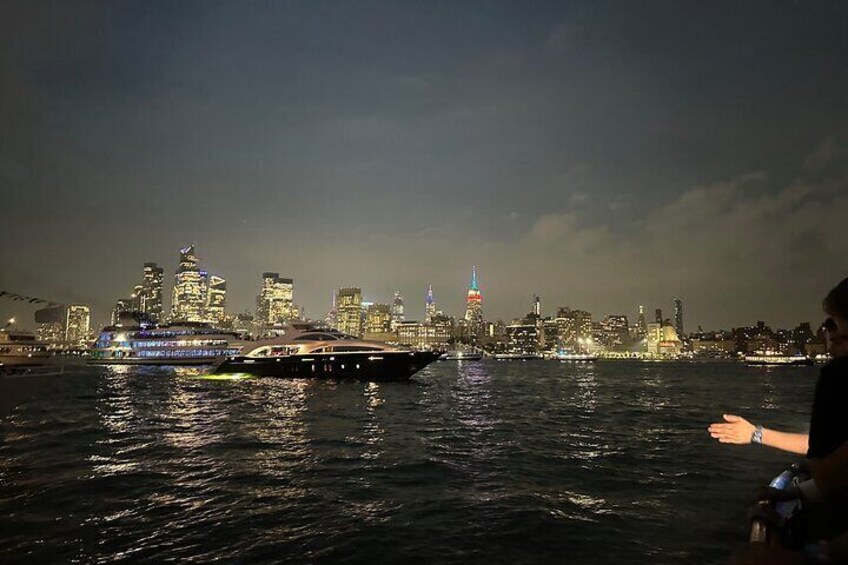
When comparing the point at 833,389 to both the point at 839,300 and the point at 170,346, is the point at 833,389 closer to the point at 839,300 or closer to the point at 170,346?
the point at 839,300

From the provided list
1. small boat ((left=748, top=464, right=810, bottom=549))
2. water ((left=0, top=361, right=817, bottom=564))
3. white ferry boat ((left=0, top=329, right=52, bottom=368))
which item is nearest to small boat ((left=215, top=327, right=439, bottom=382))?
white ferry boat ((left=0, top=329, right=52, bottom=368))

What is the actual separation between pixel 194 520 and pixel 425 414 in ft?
66.6

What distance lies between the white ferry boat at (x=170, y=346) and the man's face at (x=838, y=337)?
12174 cm

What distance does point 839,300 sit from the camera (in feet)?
12.2

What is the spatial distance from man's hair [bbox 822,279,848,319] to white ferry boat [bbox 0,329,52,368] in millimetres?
78112

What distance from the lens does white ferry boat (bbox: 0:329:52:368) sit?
2554 inches

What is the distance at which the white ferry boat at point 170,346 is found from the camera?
11975cm

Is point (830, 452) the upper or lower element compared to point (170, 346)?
upper

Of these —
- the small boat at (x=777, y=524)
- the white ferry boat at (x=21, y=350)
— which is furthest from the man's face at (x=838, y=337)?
the white ferry boat at (x=21, y=350)

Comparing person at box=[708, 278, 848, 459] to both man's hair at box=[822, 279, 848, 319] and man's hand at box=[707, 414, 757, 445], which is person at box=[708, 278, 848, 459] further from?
man's hand at box=[707, 414, 757, 445]

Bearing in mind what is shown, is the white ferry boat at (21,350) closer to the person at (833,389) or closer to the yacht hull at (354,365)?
→ the yacht hull at (354,365)

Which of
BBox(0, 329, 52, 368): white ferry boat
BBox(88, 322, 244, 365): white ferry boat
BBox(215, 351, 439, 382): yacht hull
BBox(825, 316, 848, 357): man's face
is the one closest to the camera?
BBox(825, 316, 848, 357): man's face

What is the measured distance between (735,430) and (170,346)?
134 meters

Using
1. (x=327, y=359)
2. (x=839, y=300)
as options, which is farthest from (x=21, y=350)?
(x=839, y=300)
